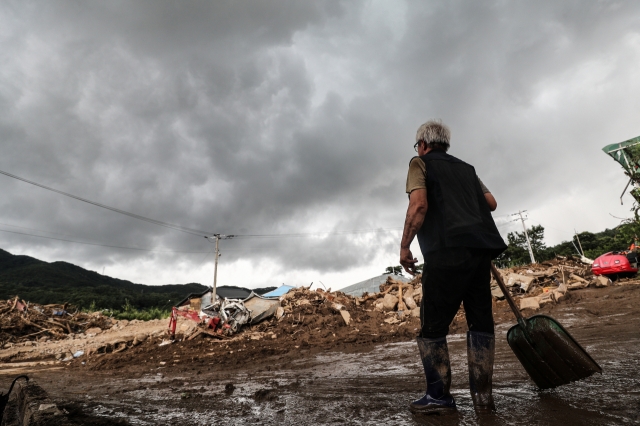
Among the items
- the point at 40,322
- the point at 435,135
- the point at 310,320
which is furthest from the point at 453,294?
the point at 40,322

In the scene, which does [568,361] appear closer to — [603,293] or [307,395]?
[307,395]

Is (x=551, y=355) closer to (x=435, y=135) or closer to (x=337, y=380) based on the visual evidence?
(x=435, y=135)

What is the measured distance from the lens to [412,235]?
7.86ft

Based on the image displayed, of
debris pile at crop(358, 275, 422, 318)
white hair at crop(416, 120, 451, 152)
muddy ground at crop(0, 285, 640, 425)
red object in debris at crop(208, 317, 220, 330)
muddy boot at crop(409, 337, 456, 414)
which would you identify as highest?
white hair at crop(416, 120, 451, 152)

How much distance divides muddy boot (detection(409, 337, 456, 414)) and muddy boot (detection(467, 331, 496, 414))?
165 mm

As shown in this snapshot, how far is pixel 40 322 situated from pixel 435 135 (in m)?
20.3

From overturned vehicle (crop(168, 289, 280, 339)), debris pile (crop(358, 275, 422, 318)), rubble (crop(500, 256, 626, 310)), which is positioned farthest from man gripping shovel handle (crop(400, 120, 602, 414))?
overturned vehicle (crop(168, 289, 280, 339))

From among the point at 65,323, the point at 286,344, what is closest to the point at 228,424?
the point at 286,344

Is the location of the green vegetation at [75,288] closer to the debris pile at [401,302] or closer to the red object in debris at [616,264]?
the debris pile at [401,302]

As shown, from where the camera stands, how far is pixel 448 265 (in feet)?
7.38

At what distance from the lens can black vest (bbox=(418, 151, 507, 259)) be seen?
2277mm

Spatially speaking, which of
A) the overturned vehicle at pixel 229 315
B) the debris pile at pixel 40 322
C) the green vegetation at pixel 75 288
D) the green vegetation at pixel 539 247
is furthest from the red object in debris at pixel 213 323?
the green vegetation at pixel 539 247

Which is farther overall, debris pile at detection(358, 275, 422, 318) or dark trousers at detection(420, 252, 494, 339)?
debris pile at detection(358, 275, 422, 318)

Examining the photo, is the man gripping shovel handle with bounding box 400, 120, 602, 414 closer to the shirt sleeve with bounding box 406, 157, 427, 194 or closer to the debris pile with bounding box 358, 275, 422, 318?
the shirt sleeve with bounding box 406, 157, 427, 194
